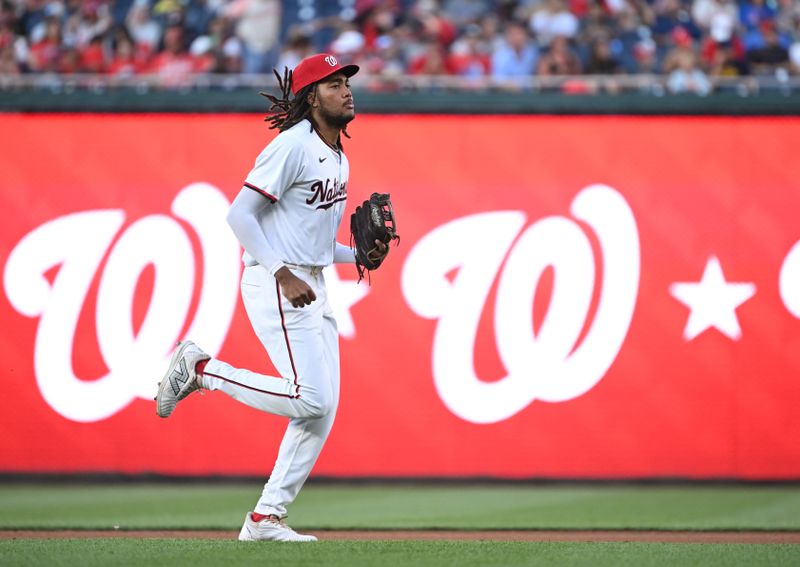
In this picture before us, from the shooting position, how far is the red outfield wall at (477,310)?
27.7 ft

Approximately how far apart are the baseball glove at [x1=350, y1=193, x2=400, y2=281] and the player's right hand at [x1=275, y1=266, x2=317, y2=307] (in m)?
0.44

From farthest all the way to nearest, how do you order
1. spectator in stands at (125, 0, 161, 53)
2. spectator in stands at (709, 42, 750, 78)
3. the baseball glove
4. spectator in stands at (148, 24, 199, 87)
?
spectator in stands at (125, 0, 161, 53)
spectator in stands at (148, 24, 199, 87)
spectator in stands at (709, 42, 750, 78)
the baseball glove

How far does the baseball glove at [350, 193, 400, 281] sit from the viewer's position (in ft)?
18.1

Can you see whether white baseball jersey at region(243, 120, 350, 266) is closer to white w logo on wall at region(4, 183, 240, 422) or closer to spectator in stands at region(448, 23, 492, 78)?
white w logo on wall at region(4, 183, 240, 422)

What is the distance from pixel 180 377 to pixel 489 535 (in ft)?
6.18

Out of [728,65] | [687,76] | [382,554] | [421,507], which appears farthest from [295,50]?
→ [382,554]

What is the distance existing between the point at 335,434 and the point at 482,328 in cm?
128

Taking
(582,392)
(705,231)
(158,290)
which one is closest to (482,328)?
(582,392)

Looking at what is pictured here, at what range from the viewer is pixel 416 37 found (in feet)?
38.3

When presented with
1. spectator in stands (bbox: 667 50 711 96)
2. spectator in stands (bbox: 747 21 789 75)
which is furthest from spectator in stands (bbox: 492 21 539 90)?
spectator in stands (bbox: 747 21 789 75)

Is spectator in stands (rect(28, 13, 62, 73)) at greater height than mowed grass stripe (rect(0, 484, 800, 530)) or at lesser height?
greater

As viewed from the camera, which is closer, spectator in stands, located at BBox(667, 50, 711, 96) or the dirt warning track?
the dirt warning track

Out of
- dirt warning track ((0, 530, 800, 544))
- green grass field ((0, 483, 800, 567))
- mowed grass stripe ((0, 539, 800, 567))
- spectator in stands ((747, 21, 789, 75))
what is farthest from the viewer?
spectator in stands ((747, 21, 789, 75))

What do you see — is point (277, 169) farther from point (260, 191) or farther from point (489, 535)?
point (489, 535)
